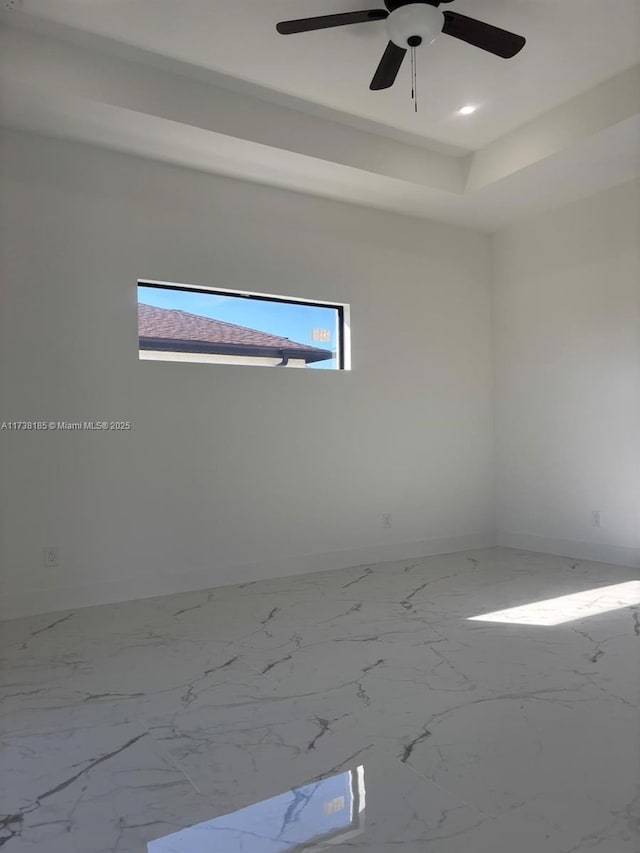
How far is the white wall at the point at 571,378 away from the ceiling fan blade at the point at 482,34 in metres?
2.11

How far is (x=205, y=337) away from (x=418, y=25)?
7.23ft

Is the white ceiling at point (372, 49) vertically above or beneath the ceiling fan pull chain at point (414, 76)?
above

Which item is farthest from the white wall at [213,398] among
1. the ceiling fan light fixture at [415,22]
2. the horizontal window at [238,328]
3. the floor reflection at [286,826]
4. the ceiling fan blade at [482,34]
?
the floor reflection at [286,826]

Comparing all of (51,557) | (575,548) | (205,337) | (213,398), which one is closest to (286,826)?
(51,557)

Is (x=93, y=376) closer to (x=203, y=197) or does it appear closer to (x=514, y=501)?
(x=203, y=197)

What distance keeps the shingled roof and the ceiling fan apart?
1865 mm

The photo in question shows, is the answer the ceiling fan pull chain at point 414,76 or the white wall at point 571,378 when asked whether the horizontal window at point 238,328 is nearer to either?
the ceiling fan pull chain at point 414,76

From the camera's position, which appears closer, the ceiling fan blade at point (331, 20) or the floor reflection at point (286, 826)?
the floor reflection at point (286, 826)

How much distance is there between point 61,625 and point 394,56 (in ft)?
10.7

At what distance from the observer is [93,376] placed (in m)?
3.65

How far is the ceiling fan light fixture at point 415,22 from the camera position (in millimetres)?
2666

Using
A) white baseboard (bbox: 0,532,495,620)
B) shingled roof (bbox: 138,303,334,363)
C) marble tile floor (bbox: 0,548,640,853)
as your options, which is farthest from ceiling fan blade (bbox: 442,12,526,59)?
white baseboard (bbox: 0,532,495,620)

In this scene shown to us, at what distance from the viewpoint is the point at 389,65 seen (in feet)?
9.65

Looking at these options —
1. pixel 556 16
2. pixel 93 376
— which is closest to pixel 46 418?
pixel 93 376
